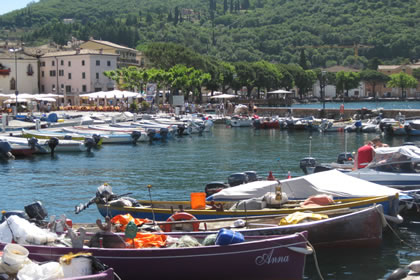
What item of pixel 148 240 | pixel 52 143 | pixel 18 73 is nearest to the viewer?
pixel 148 240

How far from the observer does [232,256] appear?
1550 centimetres

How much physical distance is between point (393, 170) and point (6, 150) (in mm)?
29759

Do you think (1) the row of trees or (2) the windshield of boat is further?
(1) the row of trees

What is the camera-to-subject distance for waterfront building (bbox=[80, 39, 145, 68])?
133212mm

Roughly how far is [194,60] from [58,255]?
358ft

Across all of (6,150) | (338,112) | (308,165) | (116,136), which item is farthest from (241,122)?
(308,165)

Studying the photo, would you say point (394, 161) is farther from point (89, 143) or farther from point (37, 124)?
point (37, 124)

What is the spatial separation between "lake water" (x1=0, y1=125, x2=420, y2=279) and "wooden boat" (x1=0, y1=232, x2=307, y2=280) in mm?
2498

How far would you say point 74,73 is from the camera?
109750 mm

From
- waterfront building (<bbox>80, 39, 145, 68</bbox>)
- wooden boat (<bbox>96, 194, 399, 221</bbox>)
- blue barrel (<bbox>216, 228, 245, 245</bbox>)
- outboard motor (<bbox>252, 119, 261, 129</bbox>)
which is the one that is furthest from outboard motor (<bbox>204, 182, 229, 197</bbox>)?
waterfront building (<bbox>80, 39, 145, 68</bbox>)

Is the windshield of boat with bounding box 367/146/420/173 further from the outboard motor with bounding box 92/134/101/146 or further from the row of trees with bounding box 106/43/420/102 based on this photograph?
the row of trees with bounding box 106/43/420/102

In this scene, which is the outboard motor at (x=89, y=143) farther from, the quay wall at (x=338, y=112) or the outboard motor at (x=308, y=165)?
the quay wall at (x=338, y=112)

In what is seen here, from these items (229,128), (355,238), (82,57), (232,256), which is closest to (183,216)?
(232,256)

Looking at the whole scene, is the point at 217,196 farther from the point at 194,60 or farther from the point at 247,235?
the point at 194,60
